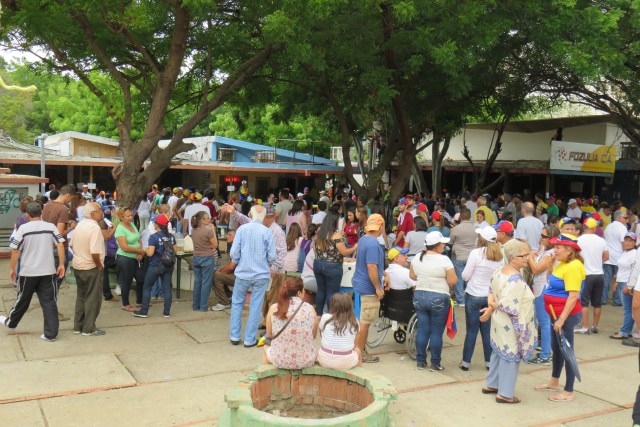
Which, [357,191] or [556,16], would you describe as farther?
[357,191]

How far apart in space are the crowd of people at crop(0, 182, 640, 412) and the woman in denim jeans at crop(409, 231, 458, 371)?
0.01 m

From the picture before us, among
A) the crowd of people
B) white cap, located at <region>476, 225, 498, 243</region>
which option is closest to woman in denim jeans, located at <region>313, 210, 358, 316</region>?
the crowd of people

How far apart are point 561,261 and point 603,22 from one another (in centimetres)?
963

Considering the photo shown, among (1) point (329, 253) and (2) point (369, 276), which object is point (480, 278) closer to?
(2) point (369, 276)

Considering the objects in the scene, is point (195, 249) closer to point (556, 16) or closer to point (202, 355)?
point (202, 355)

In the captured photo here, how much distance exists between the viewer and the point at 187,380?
21.8 feet

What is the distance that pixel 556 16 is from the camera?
1399 cm

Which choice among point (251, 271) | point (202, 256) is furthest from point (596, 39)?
point (251, 271)

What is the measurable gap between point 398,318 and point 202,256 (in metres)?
3.30

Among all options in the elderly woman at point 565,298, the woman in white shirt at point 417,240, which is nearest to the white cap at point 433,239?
the elderly woman at point 565,298

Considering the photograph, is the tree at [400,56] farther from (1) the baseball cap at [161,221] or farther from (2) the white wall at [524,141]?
(2) the white wall at [524,141]

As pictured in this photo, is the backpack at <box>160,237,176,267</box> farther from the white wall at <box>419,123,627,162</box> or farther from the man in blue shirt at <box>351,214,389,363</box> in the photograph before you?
the white wall at <box>419,123,627,162</box>

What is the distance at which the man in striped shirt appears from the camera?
7.68 meters

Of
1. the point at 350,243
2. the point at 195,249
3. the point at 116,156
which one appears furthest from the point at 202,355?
the point at 116,156
